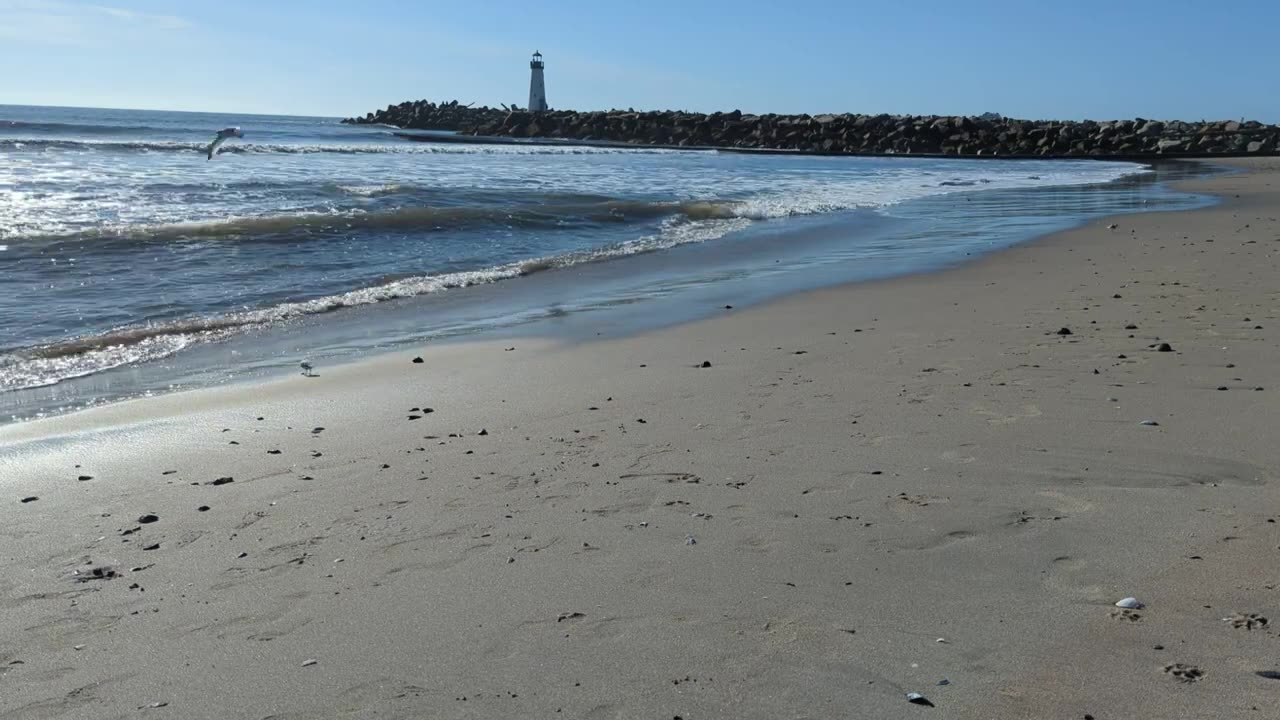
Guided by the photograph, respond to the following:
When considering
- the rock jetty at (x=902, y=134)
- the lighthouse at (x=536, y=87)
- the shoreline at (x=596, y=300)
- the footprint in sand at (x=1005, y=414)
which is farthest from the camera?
the lighthouse at (x=536, y=87)

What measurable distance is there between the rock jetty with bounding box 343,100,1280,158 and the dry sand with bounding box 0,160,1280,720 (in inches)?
1617

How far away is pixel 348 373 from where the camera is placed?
20.6ft

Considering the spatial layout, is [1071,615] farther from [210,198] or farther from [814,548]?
[210,198]

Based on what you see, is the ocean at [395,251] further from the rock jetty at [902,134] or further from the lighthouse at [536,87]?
the lighthouse at [536,87]

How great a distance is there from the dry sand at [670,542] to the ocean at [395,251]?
1834 mm

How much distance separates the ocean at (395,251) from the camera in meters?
7.51

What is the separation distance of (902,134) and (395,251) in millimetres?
41182

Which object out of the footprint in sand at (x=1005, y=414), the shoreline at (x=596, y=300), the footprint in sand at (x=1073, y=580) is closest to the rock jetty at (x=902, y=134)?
the shoreline at (x=596, y=300)

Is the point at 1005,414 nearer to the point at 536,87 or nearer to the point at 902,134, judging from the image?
the point at 902,134

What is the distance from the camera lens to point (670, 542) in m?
3.36

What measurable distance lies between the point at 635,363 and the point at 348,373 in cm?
165

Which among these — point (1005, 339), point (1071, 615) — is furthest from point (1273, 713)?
point (1005, 339)

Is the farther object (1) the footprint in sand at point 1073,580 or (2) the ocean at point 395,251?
(2) the ocean at point 395,251

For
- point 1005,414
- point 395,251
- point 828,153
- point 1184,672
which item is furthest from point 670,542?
point 828,153
